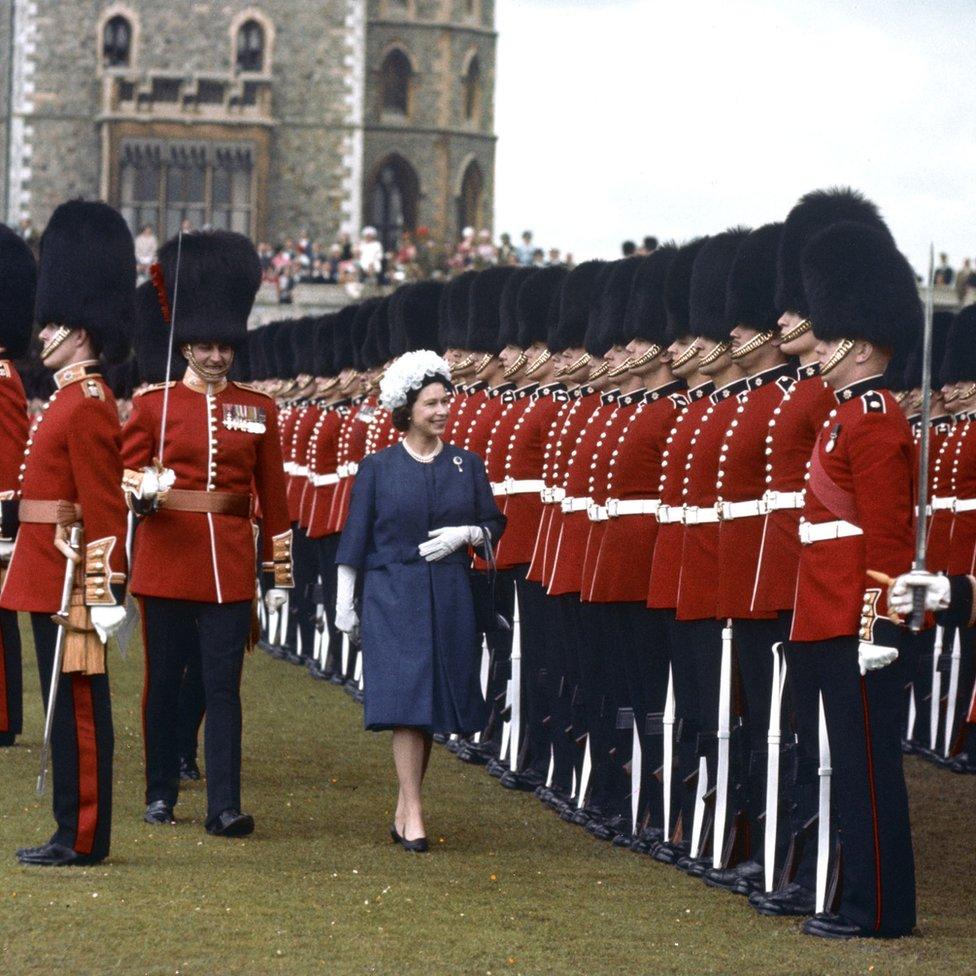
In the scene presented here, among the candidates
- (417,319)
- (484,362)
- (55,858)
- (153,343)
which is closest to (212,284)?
(153,343)

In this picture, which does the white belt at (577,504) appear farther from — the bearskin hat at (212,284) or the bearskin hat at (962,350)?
the bearskin hat at (962,350)

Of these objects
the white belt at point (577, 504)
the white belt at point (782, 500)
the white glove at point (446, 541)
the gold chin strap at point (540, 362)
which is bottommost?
the white glove at point (446, 541)

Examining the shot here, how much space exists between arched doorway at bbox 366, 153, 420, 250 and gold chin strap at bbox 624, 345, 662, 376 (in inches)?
1927

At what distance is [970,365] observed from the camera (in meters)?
12.8

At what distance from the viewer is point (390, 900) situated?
7918mm

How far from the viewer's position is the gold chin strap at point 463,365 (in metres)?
12.7

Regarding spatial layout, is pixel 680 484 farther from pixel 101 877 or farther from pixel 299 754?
pixel 299 754

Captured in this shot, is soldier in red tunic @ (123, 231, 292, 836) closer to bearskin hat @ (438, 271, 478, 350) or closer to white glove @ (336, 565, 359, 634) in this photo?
white glove @ (336, 565, 359, 634)

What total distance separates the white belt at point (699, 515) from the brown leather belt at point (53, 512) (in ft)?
6.47

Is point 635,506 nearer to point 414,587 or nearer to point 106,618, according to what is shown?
point 414,587

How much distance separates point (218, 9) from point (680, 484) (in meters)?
48.4

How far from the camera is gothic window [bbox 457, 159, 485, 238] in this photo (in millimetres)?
59531

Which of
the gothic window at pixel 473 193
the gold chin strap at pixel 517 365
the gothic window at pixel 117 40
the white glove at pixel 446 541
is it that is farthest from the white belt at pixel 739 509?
the gothic window at pixel 473 193

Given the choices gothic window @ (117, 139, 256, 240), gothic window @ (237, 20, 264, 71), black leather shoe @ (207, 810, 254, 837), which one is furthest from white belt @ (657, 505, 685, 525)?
gothic window @ (237, 20, 264, 71)
